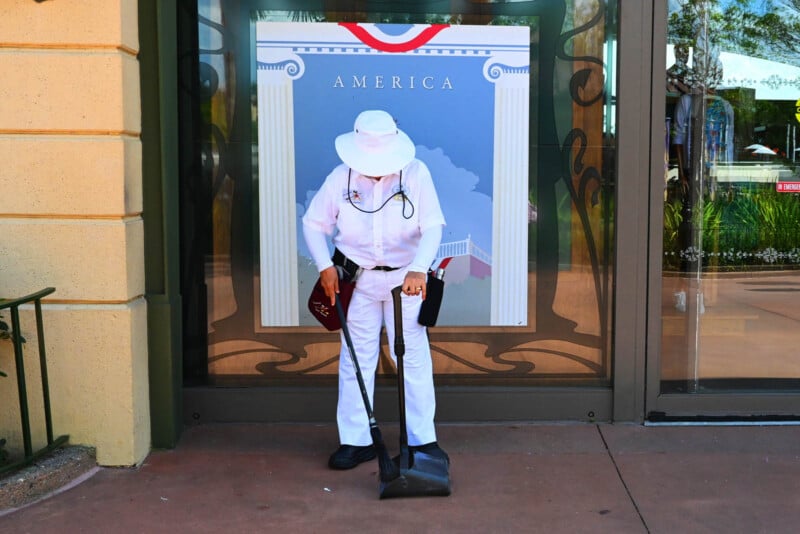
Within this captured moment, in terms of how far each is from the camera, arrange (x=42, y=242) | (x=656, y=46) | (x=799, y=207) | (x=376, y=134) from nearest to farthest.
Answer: (x=376, y=134) < (x=42, y=242) < (x=656, y=46) < (x=799, y=207)

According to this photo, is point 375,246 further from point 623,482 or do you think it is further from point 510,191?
point 623,482

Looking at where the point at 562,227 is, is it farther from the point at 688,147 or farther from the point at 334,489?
the point at 334,489

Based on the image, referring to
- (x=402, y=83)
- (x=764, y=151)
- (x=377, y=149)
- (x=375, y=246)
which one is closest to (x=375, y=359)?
(x=375, y=246)

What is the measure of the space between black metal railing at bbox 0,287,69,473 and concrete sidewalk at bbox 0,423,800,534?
0.26 meters

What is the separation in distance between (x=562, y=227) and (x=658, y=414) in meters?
1.29

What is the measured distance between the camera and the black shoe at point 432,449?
458 centimetres

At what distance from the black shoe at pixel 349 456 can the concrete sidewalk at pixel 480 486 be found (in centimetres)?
4

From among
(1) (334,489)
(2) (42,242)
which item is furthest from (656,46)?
(2) (42,242)

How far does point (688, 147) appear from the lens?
18.2ft

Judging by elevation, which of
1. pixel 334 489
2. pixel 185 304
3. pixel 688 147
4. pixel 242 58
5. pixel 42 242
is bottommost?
pixel 334 489

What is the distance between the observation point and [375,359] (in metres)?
4.74

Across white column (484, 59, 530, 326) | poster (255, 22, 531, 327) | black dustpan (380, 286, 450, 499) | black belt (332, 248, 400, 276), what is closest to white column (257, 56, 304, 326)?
poster (255, 22, 531, 327)

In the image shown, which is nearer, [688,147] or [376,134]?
[376,134]

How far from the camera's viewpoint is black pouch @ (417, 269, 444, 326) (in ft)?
14.8
